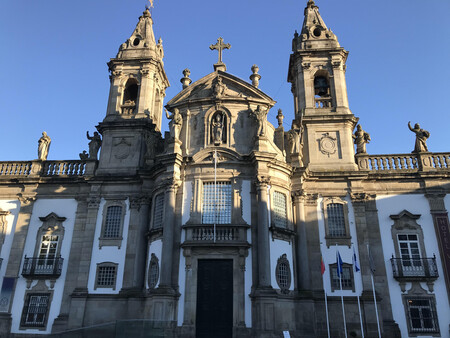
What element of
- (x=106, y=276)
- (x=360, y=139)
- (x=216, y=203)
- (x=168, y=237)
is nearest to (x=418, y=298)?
(x=360, y=139)

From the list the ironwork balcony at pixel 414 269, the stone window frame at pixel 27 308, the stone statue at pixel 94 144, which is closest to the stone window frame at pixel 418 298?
the ironwork balcony at pixel 414 269

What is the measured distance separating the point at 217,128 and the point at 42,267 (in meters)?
14.1

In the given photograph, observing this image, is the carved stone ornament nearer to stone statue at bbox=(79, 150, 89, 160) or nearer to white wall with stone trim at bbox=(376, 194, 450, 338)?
white wall with stone trim at bbox=(376, 194, 450, 338)

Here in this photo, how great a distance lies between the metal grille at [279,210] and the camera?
2235 cm

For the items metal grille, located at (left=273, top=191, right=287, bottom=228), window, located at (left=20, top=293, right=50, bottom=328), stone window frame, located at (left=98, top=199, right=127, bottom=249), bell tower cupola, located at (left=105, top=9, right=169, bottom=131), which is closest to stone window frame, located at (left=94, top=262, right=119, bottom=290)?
stone window frame, located at (left=98, top=199, right=127, bottom=249)

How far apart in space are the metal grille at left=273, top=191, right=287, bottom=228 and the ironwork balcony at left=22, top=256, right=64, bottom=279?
13.7 meters

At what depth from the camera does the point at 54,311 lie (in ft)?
75.8

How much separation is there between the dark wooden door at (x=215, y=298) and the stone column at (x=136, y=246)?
14.9 ft

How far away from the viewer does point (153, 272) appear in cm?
2208

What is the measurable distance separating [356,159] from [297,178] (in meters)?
4.82

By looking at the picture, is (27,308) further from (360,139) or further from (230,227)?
(360,139)

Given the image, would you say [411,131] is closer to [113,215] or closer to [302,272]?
[302,272]

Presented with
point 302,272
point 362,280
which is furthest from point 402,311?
point 302,272

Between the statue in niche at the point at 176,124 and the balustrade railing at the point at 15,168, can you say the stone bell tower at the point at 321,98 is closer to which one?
the statue in niche at the point at 176,124
